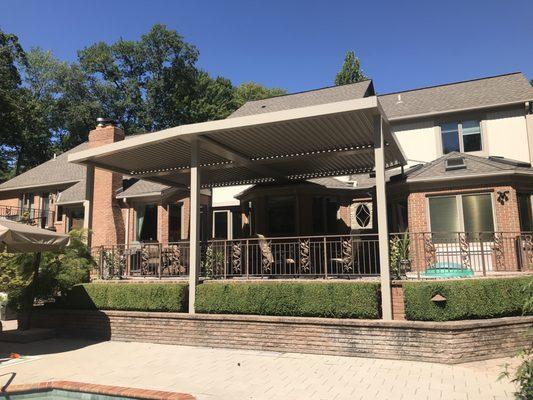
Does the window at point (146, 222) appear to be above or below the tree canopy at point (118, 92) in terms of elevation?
below

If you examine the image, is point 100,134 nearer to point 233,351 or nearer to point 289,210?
point 289,210

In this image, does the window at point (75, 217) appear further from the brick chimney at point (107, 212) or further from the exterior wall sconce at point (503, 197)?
the exterior wall sconce at point (503, 197)

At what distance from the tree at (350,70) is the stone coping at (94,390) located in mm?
47521

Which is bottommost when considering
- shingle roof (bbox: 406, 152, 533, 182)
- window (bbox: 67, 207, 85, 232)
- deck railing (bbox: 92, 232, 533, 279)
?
deck railing (bbox: 92, 232, 533, 279)

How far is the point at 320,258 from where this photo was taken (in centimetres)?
1100

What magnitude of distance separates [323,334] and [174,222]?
11.7 meters

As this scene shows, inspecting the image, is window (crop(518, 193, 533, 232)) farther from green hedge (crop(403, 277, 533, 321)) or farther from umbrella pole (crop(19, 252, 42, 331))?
umbrella pole (crop(19, 252, 42, 331))

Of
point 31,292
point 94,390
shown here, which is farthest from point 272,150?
point 94,390

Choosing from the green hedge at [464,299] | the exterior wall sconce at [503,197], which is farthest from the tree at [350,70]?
the green hedge at [464,299]

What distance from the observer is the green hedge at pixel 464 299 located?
26.1ft

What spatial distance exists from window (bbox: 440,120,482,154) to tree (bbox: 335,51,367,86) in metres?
34.3

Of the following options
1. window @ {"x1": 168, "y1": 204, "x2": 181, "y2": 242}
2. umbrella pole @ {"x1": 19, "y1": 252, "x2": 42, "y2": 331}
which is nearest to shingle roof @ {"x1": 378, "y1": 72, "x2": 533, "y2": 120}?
window @ {"x1": 168, "y1": 204, "x2": 181, "y2": 242}

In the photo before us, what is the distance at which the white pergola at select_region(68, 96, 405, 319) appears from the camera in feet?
29.0

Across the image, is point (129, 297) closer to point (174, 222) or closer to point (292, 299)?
point (292, 299)
